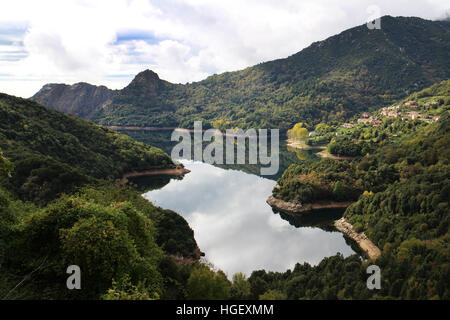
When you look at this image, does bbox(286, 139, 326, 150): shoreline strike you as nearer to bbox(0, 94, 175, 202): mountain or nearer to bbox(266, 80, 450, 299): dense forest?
bbox(266, 80, 450, 299): dense forest

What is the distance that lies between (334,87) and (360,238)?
12991 cm

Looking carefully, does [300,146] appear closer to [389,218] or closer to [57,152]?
[389,218]

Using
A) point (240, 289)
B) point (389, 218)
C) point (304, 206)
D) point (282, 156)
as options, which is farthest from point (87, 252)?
point (282, 156)

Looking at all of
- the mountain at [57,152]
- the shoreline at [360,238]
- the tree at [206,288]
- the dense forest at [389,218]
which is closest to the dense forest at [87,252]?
the tree at [206,288]

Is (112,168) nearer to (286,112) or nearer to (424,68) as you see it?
(286,112)

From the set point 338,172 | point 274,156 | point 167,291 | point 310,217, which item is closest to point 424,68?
Answer: point 274,156

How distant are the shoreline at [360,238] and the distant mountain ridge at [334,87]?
3465 inches

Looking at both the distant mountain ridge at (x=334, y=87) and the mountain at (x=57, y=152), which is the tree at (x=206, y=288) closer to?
the mountain at (x=57, y=152)

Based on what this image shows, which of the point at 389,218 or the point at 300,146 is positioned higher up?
the point at 300,146

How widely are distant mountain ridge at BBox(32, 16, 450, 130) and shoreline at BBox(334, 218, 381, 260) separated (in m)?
88.0

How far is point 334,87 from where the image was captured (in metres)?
154

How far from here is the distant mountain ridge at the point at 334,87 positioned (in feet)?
458

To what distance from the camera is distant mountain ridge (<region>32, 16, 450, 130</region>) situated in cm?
13975
